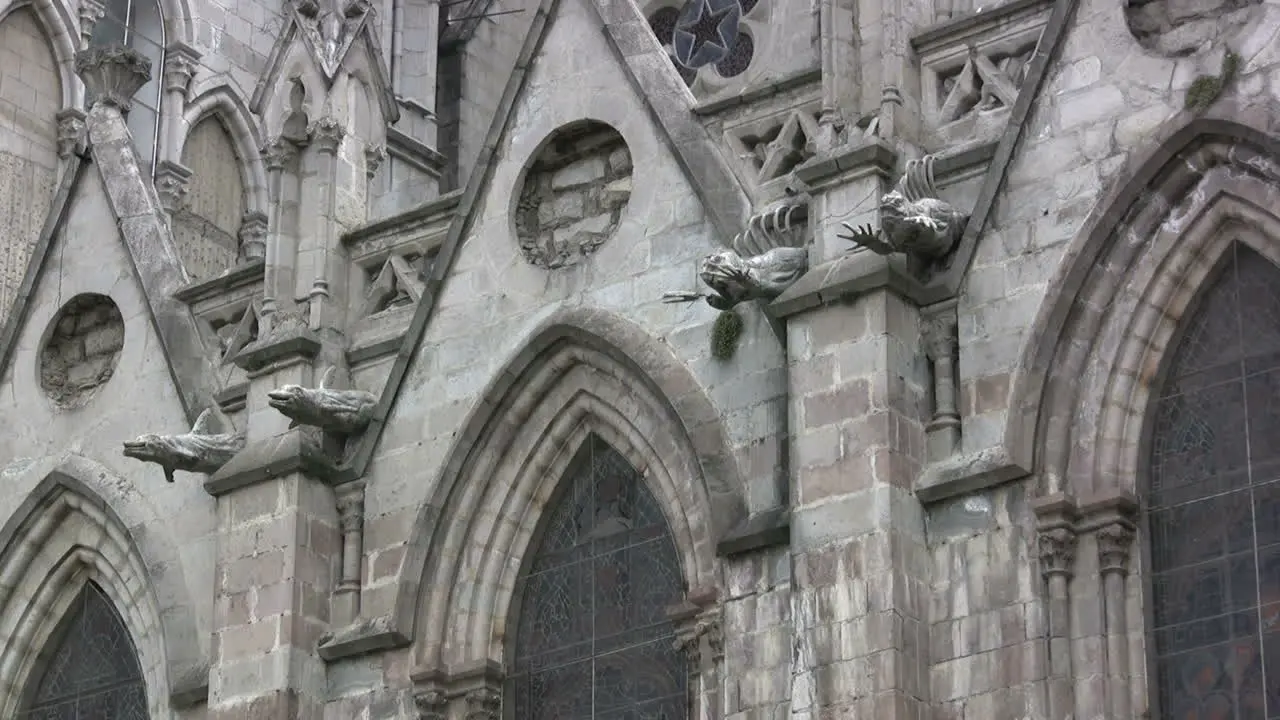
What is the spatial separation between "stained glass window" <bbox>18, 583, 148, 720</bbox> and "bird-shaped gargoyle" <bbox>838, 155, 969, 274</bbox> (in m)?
7.26

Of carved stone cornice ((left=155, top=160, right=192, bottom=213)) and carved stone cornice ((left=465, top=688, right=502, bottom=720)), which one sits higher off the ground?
carved stone cornice ((left=155, top=160, right=192, bottom=213))

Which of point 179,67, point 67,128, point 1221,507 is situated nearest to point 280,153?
point 67,128

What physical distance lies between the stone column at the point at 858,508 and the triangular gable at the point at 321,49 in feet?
18.1

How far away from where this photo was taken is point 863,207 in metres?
21.0

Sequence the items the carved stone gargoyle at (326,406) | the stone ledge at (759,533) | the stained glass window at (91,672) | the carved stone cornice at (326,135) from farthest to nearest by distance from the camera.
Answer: the stained glass window at (91,672), the carved stone cornice at (326,135), the carved stone gargoyle at (326,406), the stone ledge at (759,533)

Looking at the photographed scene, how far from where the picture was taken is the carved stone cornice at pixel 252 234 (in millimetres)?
28875

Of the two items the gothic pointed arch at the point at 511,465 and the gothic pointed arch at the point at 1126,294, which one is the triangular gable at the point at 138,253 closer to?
the gothic pointed arch at the point at 511,465

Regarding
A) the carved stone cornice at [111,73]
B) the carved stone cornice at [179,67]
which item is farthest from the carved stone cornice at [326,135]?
the carved stone cornice at [179,67]

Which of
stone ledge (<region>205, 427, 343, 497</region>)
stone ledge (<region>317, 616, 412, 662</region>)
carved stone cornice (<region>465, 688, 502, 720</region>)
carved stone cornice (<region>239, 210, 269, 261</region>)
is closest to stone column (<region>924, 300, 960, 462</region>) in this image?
carved stone cornice (<region>465, 688, 502, 720</region>)

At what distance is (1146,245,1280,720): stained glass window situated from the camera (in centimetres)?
1909

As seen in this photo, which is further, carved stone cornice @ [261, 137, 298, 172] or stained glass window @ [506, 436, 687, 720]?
carved stone cornice @ [261, 137, 298, 172]

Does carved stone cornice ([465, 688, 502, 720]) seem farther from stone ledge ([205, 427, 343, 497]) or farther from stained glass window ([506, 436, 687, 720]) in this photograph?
stone ledge ([205, 427, 343, 497])

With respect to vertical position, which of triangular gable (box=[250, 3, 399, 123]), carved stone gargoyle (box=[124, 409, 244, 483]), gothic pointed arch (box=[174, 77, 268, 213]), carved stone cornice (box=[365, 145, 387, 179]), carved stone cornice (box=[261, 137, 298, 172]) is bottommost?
carved stone gargoyle (box=[124, 409, 244, 483])

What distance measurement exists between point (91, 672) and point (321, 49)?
514cm
